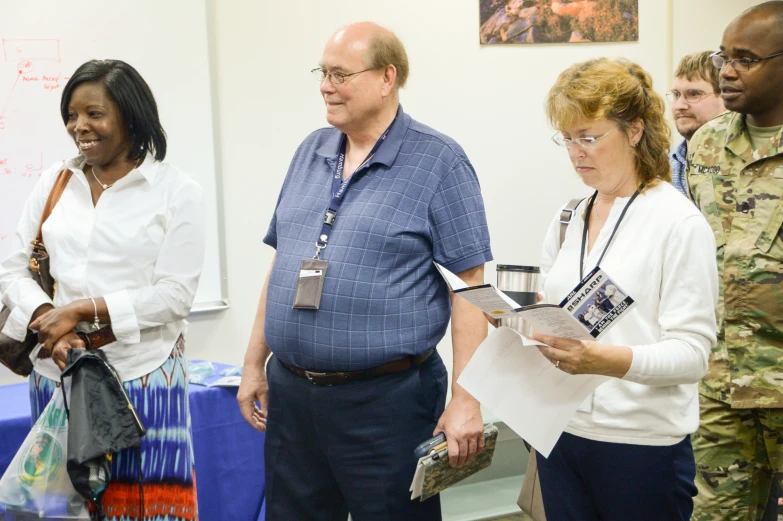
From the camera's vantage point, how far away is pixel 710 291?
155cm

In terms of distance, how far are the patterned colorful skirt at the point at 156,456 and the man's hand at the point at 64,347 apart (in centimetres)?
10

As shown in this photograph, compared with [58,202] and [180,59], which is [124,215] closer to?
[58,202]

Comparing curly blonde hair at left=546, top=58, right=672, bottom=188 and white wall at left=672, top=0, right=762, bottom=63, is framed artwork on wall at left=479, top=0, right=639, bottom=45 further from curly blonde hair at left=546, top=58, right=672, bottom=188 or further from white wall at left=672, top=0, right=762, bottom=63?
curly blonde hair at left=546, top=58, right=672, bottom=188

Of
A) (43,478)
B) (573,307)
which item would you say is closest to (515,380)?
(573,307)

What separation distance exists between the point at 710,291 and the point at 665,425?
28 cm

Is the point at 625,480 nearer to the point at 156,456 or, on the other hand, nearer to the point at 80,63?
the point at 156,456

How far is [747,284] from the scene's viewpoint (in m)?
2.28

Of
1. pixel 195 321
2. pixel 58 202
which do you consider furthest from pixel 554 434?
pixel 195 321

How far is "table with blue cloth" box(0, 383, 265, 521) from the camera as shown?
9.30 ft

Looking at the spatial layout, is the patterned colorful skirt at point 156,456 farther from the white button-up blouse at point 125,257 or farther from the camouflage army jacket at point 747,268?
the camouflage army jacket at point 747,268

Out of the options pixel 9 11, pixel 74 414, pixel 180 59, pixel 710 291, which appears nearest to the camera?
pixel 710 291

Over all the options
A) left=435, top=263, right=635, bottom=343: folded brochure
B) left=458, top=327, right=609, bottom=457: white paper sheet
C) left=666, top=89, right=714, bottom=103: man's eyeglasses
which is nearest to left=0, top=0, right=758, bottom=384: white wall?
left=666, top=89, right=714, bottom=103: man's eyeglasses

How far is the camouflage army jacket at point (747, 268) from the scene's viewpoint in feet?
7.36

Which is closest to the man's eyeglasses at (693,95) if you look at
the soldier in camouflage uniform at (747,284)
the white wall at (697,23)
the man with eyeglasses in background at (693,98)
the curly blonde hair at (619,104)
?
the man with eyeglasses in background at (693,98)
